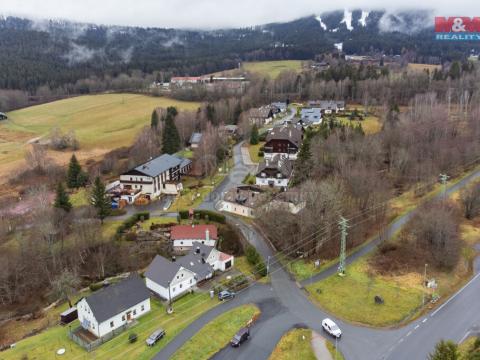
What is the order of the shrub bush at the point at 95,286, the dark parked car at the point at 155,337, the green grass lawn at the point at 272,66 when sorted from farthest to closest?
the green grass lawn at the point at 272,66
the shrub bush at the point at 95,286
the dark parked car at the point at 155,337

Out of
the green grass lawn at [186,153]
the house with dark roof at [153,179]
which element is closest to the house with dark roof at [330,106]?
the green grass lawn at [186,153]

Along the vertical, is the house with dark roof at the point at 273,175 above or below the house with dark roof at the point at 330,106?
below

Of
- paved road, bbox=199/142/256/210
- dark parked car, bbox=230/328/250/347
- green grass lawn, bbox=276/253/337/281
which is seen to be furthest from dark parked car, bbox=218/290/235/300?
paved road, bbox=199/142/256/210

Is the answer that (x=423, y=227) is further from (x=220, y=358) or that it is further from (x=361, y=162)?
(x=220, y=358)

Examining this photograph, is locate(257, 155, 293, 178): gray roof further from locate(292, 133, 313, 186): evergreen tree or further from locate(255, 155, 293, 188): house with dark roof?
locate(292, 133, 313, 186): evergreen tree

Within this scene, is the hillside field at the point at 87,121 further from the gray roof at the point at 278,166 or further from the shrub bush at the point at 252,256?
the shrub bush at the point at 252,256

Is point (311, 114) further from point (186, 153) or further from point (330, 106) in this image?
point (186, 153)

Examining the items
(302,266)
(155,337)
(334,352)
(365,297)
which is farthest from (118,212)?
(334,352)
